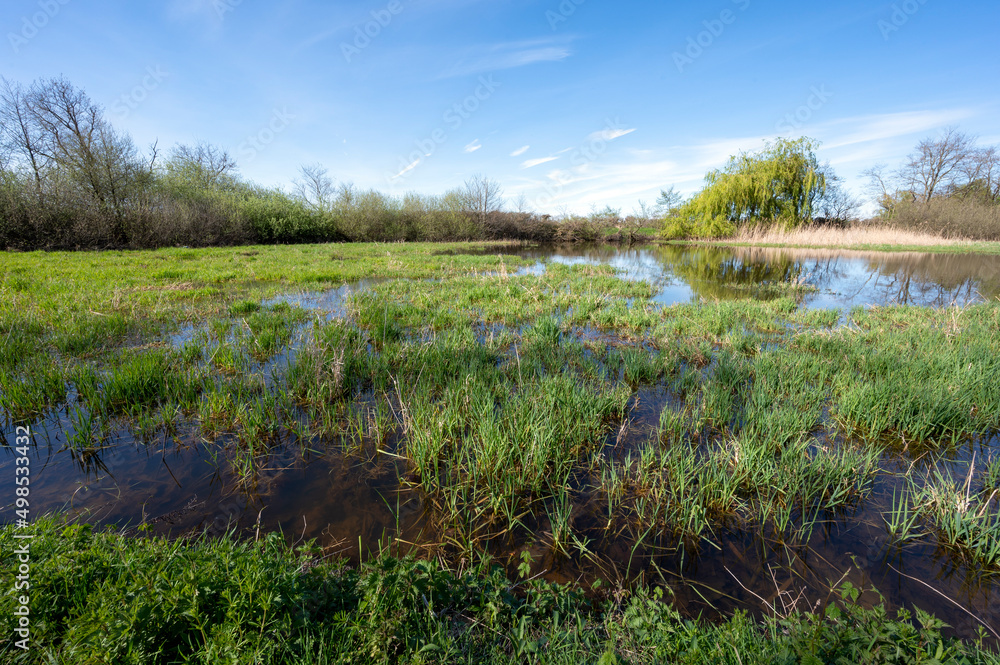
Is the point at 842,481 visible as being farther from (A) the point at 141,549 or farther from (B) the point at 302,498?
(A) the point at 141,549

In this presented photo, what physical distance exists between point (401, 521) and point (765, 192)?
40061 millimetres

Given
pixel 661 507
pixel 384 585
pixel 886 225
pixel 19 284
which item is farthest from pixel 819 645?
pixel 886 225

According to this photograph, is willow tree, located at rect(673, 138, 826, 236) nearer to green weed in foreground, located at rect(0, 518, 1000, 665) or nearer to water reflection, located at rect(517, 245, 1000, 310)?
water reflection, located at rect(517, 245, 1000, 310)

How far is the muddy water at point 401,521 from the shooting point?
207cm

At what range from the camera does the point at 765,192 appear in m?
32.2

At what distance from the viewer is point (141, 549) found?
1.82m

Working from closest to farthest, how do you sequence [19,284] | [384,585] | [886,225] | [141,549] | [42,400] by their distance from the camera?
[384,585]
[141,549]
[42,400]
[19,284]
[886,225]

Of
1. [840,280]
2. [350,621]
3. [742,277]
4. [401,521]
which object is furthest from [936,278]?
[350,621]

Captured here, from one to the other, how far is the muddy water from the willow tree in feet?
116

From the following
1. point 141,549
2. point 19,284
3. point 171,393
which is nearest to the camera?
point 141,549

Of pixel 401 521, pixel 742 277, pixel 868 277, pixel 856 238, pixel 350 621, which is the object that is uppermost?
pixel 856 238

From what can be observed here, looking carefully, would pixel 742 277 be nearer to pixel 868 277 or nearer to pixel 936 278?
pixel 868 277

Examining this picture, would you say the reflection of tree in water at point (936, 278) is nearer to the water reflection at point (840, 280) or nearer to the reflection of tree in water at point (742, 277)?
the water reflection at point (840, 280)

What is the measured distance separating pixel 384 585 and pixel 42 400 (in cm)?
433
